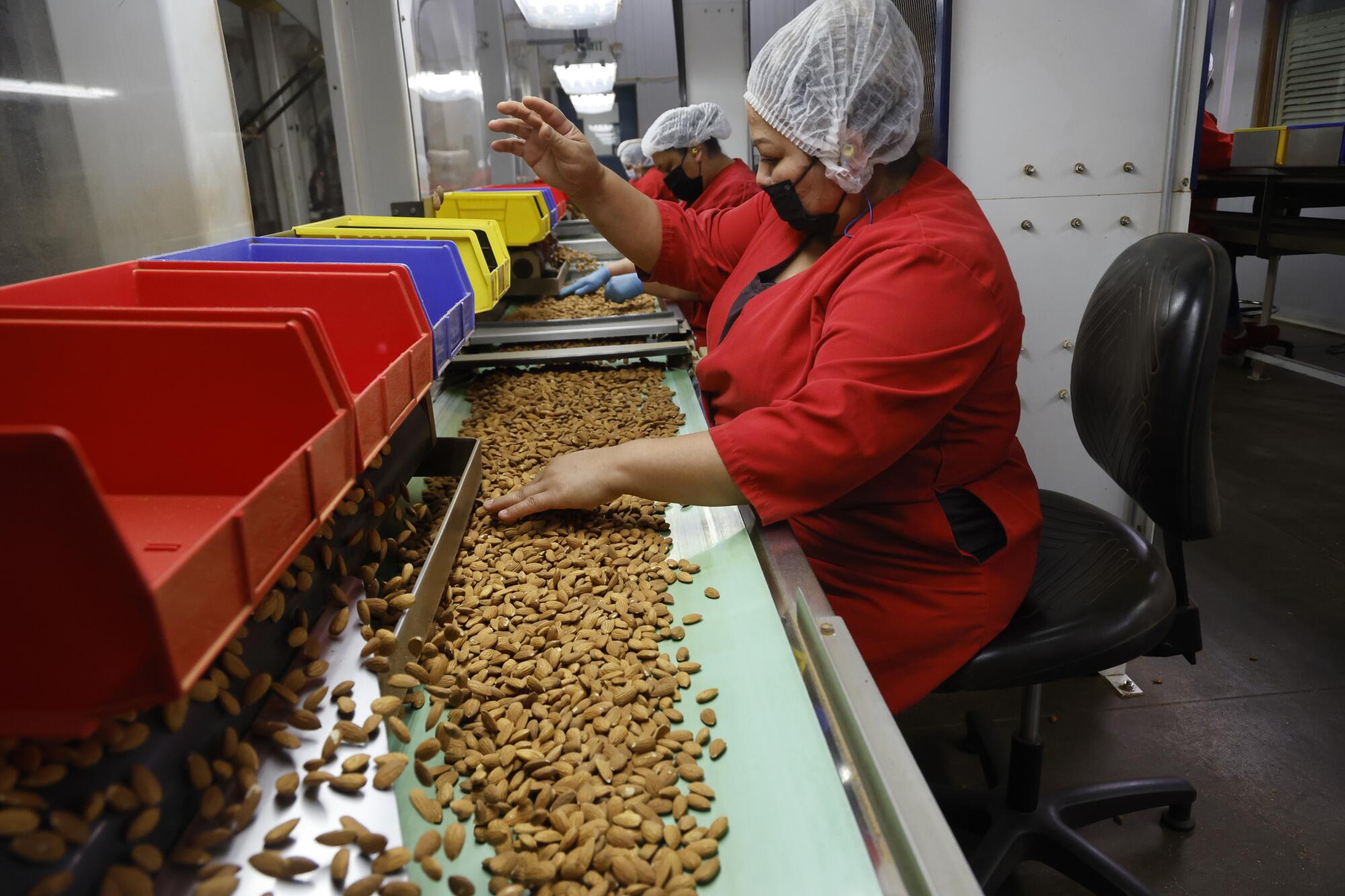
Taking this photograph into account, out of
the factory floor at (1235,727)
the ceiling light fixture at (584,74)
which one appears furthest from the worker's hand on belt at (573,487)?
the ceiling light fixture at (584,74)

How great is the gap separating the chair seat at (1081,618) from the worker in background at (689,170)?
7.06ft

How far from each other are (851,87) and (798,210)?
0.79 feet

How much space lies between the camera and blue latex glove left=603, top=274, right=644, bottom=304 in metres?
3.39

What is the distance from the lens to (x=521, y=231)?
275 cm

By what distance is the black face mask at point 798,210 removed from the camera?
61.2 inches

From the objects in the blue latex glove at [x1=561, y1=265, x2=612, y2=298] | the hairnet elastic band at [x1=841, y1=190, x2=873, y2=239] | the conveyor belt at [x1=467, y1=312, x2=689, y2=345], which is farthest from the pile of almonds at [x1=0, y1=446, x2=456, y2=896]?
the blue latex glove at [x1=561, y1=265, x2=612, y2=298]

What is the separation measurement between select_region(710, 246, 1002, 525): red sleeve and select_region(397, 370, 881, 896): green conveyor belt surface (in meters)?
0.14

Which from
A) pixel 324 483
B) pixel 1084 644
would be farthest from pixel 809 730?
pixel 1084 644

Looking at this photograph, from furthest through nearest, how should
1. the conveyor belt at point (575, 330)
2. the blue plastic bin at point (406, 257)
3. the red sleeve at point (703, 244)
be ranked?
1. the conveyor belt at point (575, 330)
2. the red sleeve at point (703, 244)
3. the blue plastic bin at point (406, 257)

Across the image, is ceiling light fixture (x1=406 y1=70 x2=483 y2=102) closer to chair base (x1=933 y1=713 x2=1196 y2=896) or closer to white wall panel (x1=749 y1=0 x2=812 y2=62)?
chair base (x1=933 y1=713 x2=1196 y2=896)

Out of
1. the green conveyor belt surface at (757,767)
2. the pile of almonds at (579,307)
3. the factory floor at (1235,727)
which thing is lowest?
the factory floor at (1235,727)

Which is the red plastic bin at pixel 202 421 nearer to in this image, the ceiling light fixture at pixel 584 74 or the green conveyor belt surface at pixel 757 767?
the green conveyor belt surface at pixel 757 767

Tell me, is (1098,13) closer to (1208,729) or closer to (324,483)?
(1208,729)

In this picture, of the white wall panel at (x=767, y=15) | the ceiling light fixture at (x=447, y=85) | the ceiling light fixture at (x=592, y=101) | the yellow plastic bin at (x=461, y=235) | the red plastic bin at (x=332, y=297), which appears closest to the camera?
the red plastic bin at (x=332, y=297)
